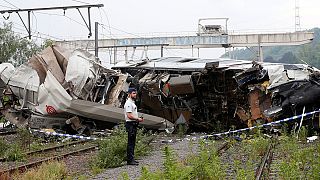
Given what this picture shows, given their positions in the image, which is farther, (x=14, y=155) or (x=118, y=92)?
(x=118, y=92)

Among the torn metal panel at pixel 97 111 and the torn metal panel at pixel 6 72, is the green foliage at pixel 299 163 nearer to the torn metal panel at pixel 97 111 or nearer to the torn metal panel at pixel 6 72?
the torn metal panel at pixel 97 111

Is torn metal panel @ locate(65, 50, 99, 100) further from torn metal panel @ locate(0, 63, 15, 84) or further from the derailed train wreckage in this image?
torn metal panel @ locate(0, 63, 15, 84)

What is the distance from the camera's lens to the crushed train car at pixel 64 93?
53.9 feet

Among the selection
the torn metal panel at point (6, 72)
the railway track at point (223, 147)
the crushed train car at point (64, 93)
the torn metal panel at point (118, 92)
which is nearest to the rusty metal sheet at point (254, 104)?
the crushed train car at point (64, 93)

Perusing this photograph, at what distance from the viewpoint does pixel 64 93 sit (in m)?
16.3

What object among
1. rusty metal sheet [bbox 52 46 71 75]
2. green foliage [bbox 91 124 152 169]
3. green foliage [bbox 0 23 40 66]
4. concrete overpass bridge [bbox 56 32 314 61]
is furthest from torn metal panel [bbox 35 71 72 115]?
green foliage [bbox 0 23 40 66]

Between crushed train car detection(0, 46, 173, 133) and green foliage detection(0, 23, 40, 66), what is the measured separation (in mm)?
28977

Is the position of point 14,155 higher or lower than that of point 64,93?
lower

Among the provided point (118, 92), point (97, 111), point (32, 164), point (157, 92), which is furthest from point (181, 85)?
point (32, 164)

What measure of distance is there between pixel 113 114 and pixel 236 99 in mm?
4523

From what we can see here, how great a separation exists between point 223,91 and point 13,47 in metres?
34.1

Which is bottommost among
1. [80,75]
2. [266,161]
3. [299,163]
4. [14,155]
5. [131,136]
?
[14,155]

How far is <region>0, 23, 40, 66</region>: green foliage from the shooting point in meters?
45.8

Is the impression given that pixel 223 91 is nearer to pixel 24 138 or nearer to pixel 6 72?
pixel 24 138
